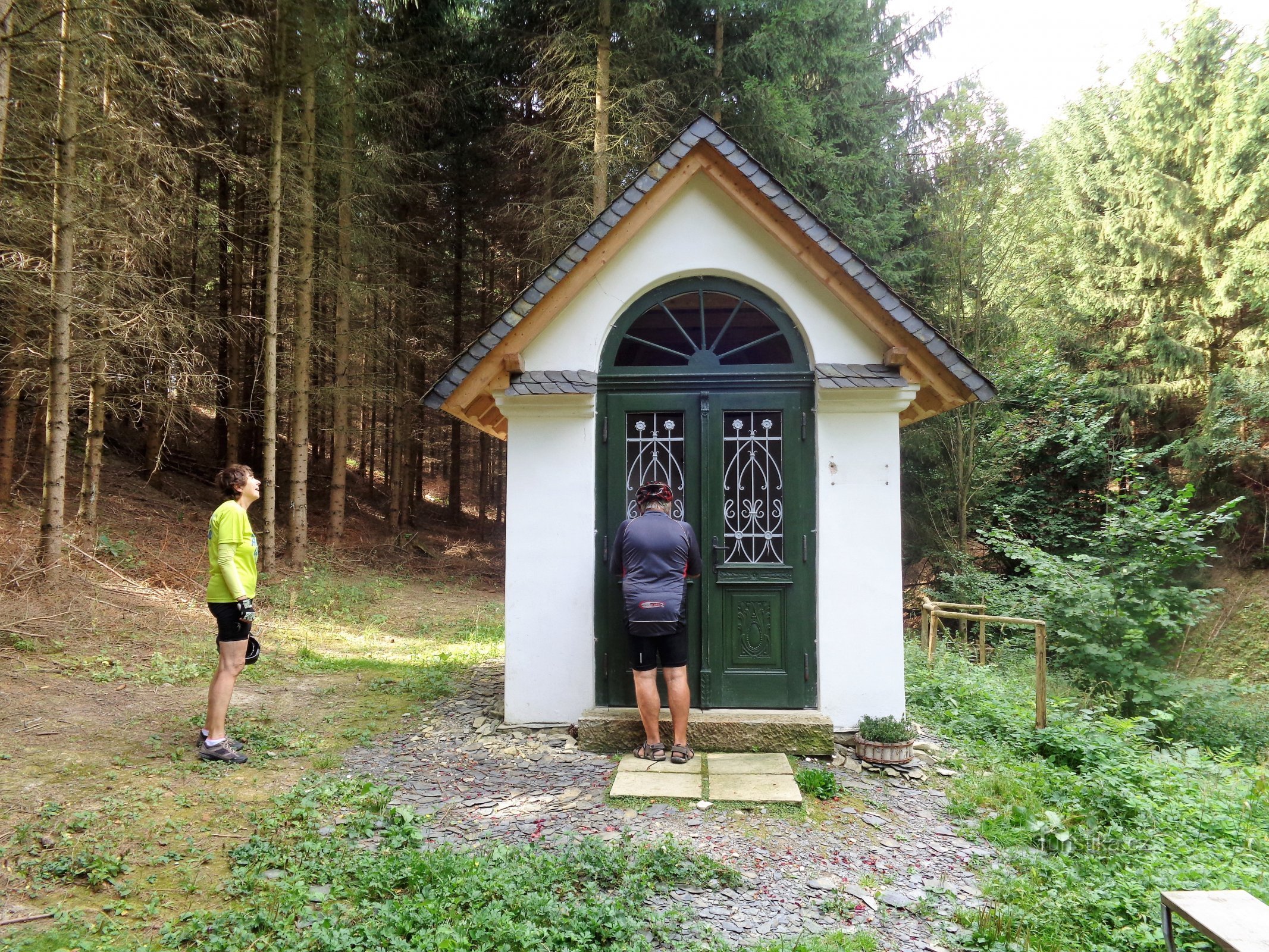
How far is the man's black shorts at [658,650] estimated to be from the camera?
5.46 meters

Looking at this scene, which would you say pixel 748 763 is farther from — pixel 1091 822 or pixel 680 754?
pixel 1091 822

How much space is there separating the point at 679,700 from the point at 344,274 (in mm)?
11200

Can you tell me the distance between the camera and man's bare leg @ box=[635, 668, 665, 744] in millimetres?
5488

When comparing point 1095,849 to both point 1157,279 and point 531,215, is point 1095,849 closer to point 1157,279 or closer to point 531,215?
point 531,215

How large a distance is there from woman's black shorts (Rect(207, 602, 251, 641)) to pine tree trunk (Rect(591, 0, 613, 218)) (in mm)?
8587

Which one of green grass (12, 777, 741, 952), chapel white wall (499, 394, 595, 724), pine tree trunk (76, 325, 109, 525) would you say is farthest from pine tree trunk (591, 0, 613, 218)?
green grass (12, 777, 741, 952)

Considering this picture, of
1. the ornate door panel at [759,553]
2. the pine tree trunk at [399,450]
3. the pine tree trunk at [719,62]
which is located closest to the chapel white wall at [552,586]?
the ornate door panel at [759,553]

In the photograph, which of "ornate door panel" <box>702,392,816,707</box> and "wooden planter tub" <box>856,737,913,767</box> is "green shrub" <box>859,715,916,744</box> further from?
"ornate door panel" <box>702,392,816,707</box>

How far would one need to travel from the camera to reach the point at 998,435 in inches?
594

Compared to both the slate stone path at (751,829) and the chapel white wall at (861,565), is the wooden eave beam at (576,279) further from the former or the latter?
the slate stone path at (751,829)

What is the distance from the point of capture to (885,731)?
542 centimetres

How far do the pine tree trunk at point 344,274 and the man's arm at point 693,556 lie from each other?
1018cm

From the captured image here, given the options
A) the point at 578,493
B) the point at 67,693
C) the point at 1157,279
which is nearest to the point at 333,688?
the point at 67,693

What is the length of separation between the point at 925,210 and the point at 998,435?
15.8 ft
